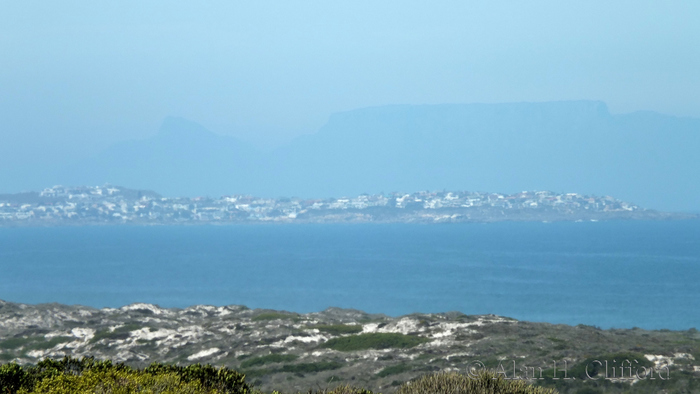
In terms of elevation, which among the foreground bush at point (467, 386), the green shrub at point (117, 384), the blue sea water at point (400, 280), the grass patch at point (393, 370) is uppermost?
the green shrub at point (117, 384)

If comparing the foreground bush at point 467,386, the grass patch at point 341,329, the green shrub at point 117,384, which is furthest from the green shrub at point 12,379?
the grass patch at point 341,329

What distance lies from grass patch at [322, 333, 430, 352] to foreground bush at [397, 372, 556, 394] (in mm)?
21089

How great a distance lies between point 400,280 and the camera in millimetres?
133500

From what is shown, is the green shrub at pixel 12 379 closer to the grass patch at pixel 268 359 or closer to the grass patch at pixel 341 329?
the grass patch at pixel 268 359

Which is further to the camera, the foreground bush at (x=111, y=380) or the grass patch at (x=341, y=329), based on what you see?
the grass patch at (x=341, y=329)

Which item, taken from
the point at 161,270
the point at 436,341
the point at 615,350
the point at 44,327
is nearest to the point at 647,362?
the point at 615,350

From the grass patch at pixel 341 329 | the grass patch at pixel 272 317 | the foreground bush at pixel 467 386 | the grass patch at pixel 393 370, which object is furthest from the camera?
the grass patch at pixel 272 317

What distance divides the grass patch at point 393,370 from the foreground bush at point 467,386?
593 inches

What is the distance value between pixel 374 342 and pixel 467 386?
2298cm

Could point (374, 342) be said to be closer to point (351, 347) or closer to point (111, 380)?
point (351, 347)

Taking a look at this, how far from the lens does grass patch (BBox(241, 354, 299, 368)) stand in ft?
98.9

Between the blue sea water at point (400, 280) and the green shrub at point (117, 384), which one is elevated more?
the green shrub at point (117, 384)

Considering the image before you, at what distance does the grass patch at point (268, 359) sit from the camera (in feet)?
98.9

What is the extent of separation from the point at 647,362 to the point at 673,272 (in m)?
128
